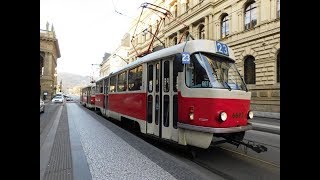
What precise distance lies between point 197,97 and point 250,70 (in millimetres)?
19360

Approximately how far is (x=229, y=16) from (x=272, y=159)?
22.6 metres

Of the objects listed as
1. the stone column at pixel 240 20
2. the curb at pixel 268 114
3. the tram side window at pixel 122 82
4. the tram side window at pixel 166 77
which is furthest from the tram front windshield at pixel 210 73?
the stone column at pixel 240 20

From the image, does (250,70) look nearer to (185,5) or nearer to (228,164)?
(185,5)

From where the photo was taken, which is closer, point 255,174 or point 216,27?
point 255,174

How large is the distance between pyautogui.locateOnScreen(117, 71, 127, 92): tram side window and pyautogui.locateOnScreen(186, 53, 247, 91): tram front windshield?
502 centimetres

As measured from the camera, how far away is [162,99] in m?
7.56

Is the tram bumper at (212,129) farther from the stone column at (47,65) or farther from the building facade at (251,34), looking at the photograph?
the stone column at (47,65)

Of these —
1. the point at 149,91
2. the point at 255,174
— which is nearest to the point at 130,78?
the point at 149,91

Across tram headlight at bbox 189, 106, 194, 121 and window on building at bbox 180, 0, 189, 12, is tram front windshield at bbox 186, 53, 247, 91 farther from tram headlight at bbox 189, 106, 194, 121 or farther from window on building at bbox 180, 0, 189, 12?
window on building at bbox 180, 0, 189, 12

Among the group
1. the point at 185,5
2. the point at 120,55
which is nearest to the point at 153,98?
the point at 185,5

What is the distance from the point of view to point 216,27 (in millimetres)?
29125

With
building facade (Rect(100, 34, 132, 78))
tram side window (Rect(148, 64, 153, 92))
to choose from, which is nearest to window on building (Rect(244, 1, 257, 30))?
tram side window (Rect(148, 64, 153, 92))

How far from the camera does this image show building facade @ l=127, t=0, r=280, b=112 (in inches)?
842
